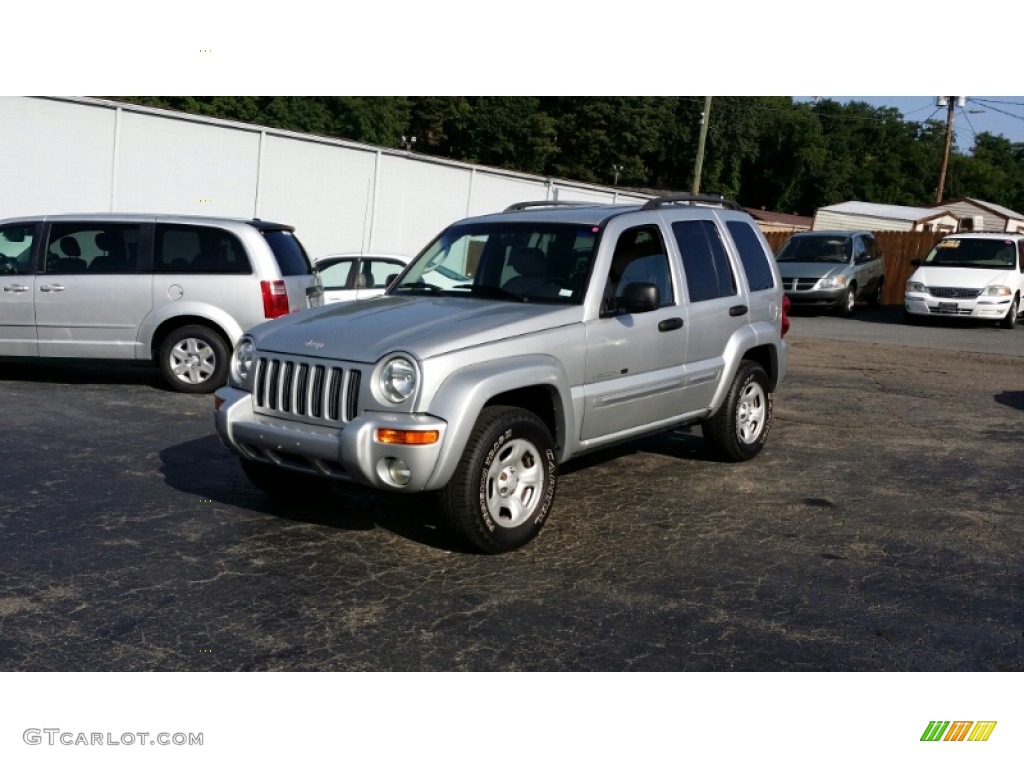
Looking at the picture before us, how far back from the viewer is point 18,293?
1073cm

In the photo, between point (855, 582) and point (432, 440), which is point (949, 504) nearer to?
point (855, 582)

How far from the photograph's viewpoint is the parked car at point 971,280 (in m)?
21.6

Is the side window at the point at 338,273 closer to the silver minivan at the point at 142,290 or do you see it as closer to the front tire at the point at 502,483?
the silver minivan at the point at 142,290

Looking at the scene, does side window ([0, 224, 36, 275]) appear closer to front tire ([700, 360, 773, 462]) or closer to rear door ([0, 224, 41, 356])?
rear door ([0, 224, 41, 356])

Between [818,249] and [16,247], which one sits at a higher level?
[818,249]

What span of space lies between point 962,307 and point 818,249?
15.5 ft

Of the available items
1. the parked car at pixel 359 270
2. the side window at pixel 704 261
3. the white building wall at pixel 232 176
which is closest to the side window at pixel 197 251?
the parked car at pixel 359 270

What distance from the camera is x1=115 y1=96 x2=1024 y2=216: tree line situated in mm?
62844

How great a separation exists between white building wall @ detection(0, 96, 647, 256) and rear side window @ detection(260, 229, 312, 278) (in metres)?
9.04

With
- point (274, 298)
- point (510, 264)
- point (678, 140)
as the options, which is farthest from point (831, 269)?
point (678, 140)

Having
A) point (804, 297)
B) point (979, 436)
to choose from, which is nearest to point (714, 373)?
point (979, 436)

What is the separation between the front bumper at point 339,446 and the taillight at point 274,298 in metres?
4.91

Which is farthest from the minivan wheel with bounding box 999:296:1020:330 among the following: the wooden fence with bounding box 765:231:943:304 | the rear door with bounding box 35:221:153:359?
the rear door with bounding box 35:221:153:359

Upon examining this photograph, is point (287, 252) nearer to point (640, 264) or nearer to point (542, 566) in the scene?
point (640, 264)
